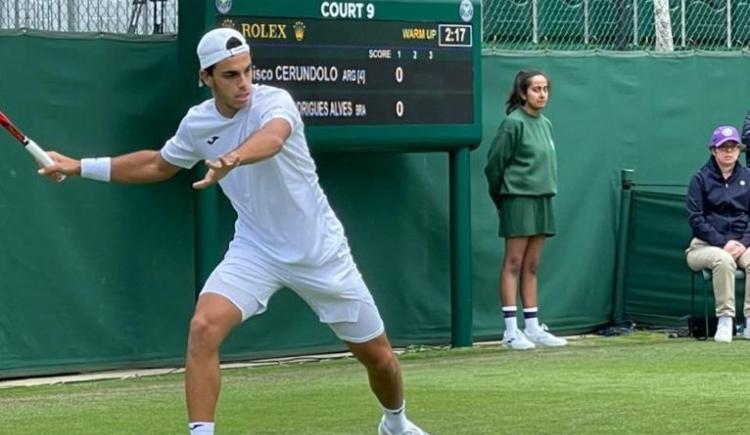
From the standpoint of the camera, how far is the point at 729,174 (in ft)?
44.0

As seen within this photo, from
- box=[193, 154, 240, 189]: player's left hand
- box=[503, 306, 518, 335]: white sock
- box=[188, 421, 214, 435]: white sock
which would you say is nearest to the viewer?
box=[193, 154, 240, 189]: player's left hand

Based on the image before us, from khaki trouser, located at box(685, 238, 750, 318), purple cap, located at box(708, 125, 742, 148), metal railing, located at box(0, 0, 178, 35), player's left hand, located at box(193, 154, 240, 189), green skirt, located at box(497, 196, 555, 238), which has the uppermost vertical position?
metal railing, located at box(0, 0, 178, 35)

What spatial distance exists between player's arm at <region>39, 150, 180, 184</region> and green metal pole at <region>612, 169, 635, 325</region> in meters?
7.71

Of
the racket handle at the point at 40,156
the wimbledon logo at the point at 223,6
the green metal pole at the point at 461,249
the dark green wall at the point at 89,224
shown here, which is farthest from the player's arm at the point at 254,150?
the green metal pole at the point at 461,249

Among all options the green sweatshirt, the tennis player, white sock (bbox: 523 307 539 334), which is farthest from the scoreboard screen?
the tennis player

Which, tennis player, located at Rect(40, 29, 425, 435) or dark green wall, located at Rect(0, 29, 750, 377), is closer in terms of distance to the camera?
tennis player, located at Rect(40, 29, 425, 435)

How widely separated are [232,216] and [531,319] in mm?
2527

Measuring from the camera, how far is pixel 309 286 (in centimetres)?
746

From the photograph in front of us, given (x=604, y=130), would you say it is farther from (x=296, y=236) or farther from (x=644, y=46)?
(x=296, y=236)

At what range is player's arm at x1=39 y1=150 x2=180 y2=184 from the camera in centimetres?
757

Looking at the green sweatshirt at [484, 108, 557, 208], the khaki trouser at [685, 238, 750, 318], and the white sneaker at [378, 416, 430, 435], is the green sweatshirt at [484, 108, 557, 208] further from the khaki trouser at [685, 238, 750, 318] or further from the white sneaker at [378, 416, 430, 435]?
the white sneaker at [378, 416, 430, 435]

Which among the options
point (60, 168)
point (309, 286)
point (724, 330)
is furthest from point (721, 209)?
point (60, 168)

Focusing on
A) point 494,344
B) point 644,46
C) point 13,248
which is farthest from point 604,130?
point 13,248

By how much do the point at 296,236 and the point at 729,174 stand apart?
22.3 feet
